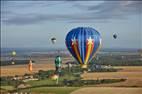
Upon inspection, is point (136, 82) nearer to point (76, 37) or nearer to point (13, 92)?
point (13, 92)

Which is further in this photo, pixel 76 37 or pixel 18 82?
pixel 18 82

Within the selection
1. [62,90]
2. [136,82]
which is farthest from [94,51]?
[136,82]

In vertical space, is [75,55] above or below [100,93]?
above

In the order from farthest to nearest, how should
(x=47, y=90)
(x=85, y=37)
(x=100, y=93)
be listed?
(x=47, y=90) → (x=100, y=93) → (x=85, y=37)

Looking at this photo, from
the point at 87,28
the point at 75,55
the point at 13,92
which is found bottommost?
the point at 13,92

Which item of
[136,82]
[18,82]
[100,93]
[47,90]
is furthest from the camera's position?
[18,82]
